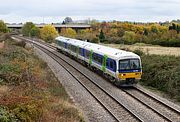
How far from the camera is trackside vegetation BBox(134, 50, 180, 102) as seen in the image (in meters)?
24.6

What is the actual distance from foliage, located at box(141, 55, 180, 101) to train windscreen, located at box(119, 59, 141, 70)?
187cm

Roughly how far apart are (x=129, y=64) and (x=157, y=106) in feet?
21.8

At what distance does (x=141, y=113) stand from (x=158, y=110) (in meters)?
1.14

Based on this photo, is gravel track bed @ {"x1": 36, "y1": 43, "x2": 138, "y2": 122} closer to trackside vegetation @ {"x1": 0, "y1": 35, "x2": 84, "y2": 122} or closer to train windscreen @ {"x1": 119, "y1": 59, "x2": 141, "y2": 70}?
trackside vegetation @ {"x1": 0, "y1": 35, "x2": 84, "y2": 122}

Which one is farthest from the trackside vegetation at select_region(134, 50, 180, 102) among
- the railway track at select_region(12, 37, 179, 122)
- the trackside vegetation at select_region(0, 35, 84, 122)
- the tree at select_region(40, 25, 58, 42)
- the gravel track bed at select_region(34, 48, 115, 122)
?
the tree at select_region(40, 25, 58, 42)

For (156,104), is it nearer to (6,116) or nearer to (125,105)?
(125,105)

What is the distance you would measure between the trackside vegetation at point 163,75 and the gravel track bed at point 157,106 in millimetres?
1765

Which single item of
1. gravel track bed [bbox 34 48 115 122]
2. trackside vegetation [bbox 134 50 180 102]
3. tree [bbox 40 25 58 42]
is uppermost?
trackside vegetation [bbox 134 50 180 102]

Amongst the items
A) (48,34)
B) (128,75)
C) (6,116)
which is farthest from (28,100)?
(48,34)

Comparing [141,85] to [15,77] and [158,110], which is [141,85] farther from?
[15,77]

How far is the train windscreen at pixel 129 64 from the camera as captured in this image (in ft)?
88.9

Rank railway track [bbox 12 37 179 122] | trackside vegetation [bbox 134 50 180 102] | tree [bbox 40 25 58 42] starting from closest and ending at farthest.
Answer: railway track [bbox 12 37 179 122] → trackside vegetation [bbox 134 50 180 102] → tree [bbox 40 25 58 42]

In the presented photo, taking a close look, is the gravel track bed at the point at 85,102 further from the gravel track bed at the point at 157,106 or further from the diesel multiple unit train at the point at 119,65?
the gravel track bed at the point at 157,106

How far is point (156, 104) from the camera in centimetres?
2164
